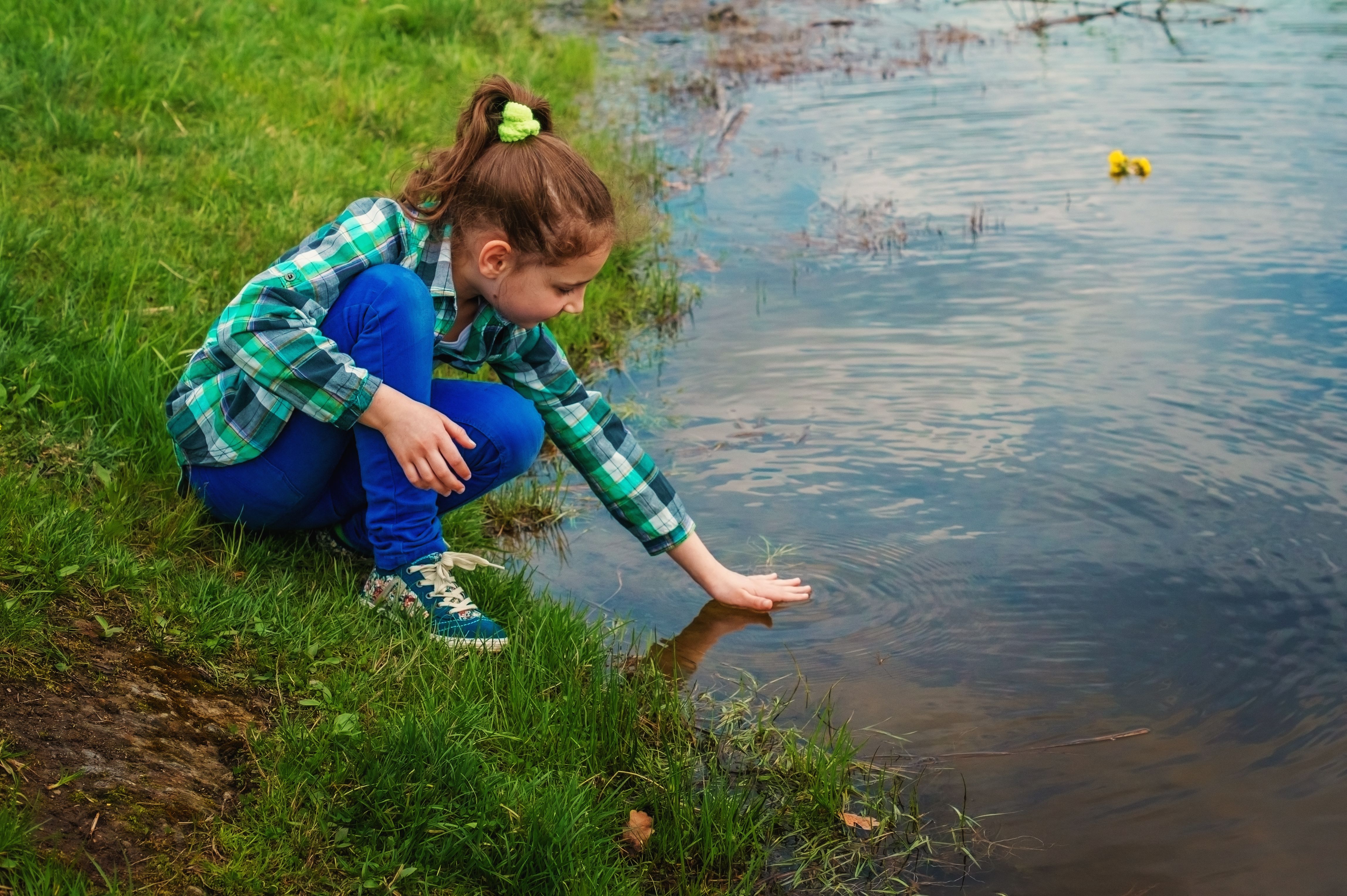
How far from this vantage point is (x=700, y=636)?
10.2 feet

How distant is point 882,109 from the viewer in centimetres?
838

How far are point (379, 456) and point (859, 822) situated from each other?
124cm

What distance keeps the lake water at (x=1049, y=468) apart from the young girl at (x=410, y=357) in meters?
0.60

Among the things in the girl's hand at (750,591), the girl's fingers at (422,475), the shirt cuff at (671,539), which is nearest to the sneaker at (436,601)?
the girl's fingers at (422,475)

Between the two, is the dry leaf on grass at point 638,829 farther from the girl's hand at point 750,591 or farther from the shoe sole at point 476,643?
the girl's hand at point 750,591

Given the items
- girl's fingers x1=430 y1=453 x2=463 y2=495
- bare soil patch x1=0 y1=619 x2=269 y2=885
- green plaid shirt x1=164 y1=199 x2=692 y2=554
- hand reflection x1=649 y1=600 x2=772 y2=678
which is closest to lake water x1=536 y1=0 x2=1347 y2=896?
hand reflection x1=649 y1=600 x2=772 y2=678

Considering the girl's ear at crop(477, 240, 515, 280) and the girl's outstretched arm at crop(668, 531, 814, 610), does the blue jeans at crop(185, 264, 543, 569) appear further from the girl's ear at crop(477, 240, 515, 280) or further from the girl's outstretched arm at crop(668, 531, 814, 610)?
the girl's outstretched arm at crop(668, 531, 814, 610)

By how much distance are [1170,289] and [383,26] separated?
5176 millimetres

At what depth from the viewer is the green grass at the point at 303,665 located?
2.07m

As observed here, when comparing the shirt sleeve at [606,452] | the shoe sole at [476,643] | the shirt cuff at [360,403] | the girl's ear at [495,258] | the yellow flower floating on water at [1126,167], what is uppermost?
the yellow flower floating on water at [1126,167]

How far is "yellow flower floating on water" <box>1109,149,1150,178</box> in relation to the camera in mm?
6609

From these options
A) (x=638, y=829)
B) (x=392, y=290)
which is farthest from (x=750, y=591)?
(x=392, y=290)

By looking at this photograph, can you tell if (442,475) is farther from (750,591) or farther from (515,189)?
(750,591)

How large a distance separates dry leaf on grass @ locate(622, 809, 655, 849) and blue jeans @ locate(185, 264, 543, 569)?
788 mm
